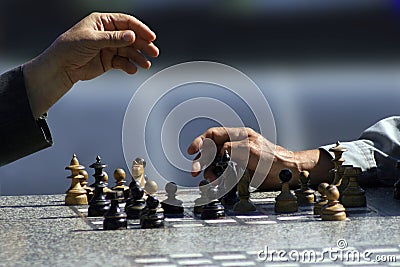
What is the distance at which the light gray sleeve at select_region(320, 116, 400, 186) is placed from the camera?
2.85 meters

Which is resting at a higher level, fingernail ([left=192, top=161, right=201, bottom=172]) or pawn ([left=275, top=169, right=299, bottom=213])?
fingernail ([left=192, top=161, right=201, bottom=172])

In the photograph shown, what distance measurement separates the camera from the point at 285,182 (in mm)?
2490

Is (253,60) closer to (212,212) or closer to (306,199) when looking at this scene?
(306,199)

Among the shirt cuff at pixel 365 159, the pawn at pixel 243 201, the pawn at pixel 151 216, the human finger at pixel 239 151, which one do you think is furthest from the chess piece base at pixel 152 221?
the shirt cuff at pixel 365 159

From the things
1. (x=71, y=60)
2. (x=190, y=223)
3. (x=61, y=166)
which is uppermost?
(x=71, y=60)

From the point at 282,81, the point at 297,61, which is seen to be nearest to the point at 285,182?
the point at 282,81

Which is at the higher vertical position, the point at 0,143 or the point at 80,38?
the point at 80,38

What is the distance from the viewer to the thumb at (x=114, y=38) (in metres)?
2.35

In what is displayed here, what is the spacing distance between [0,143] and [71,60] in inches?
10.2

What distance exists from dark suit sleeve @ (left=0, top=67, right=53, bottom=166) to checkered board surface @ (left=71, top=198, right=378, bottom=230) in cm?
21

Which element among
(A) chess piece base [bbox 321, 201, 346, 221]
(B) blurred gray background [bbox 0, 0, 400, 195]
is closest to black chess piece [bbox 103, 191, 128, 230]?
(A) chess piece base [bbox 321, 201, 346, 221]

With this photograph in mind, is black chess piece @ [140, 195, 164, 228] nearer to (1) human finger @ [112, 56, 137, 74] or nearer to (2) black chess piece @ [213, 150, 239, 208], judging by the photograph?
(2) black chess piece @ [213, 150, 239, 208]

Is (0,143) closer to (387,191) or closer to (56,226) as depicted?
(56,226)

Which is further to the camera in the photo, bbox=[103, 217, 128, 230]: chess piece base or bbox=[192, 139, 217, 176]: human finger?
bbox=[192, 139, 217, 176]: human finger
